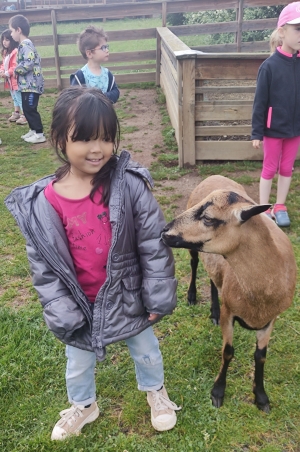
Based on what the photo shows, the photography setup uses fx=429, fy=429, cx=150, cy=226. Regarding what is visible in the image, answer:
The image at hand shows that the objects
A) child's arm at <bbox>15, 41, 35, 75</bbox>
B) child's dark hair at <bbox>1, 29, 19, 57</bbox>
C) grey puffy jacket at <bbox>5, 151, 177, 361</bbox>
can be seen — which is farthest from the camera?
child's dark hair at <bbox>1, 29, 19, 57</bbox>

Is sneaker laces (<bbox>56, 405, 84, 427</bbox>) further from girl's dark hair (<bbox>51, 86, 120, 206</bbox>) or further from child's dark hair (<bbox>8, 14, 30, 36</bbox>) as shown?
child's dark hair (<bbox>8, 14, 30, 36</bbox>)

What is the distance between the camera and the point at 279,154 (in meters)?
4.73

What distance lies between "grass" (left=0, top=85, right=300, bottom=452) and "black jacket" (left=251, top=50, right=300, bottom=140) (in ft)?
4.61

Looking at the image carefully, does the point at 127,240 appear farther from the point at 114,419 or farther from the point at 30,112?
the point at 30,112


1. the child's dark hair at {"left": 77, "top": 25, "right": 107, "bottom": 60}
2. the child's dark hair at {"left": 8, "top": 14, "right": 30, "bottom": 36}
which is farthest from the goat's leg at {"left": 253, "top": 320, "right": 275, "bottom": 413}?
the child's dark hair at {"left": 8, "top": 14, "right": 30, "bottom": 36}

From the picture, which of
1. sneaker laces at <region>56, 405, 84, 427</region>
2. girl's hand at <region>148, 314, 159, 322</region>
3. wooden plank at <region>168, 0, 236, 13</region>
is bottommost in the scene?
sneaker laces at <region>56, 405, 84, 427</region>

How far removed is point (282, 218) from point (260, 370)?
2332 mm

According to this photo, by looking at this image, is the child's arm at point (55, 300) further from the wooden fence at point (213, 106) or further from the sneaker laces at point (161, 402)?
the wooden fence at point (213, 106)

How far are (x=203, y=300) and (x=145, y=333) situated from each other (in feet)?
4.73

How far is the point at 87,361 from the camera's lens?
96.4 inches

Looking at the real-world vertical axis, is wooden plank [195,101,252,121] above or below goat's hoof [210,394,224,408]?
above

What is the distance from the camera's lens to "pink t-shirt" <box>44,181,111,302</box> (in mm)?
2154

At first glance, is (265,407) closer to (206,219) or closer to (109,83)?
(206,219)

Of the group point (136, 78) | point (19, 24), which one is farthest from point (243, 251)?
point (136, 78)
